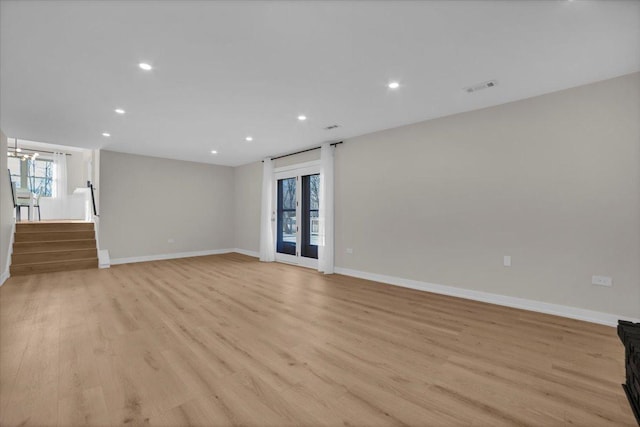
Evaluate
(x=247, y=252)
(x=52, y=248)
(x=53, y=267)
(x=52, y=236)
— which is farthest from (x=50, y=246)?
(x=247, y=252)

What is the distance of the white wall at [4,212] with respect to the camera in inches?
191

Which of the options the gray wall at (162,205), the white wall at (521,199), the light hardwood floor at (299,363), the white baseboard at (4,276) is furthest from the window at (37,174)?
the white wall at (521,199)

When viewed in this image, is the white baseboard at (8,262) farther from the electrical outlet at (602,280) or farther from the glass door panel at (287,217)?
the electrical outlet at (602,280)

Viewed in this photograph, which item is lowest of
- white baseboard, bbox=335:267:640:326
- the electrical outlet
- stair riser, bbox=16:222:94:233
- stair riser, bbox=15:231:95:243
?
white baseboard, bbox=335:267:640:326

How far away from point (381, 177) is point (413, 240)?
1254 mm

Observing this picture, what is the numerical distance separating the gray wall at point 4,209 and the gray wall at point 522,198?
648 centimetres

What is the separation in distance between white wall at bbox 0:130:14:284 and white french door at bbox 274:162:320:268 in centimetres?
500

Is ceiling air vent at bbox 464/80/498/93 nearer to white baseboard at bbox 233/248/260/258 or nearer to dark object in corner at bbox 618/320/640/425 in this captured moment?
dark object in corner at bbox 618/320/640/425

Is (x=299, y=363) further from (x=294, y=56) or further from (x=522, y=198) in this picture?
(x=522, y=198)

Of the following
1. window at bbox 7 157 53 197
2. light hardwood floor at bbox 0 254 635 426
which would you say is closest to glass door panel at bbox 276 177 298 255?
light hardwood floor at bbox 0 254 635 426

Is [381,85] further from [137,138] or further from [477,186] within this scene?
[137,138]

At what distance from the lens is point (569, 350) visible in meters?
2.48

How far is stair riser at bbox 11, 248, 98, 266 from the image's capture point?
18.2 ft

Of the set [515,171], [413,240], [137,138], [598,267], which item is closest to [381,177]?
[413,240]
